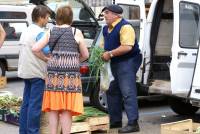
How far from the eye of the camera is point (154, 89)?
8.95 metres

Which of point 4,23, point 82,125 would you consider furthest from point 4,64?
point 82,125

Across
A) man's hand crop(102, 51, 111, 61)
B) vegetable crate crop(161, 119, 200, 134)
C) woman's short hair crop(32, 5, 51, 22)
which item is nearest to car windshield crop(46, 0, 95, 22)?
→ man's hand crop(102, 51, 111, 61)

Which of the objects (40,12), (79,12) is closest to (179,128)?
(40,12)

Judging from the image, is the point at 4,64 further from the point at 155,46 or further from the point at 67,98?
the point at 67,98

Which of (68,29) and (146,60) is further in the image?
(146,60)

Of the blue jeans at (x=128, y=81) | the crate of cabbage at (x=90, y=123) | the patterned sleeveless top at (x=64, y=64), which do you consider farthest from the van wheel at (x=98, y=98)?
the patterned sleeveless top at (x=64, y=64)

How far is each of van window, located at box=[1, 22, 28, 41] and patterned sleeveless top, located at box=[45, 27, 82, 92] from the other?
9291mm

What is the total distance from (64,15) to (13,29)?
9.52 m

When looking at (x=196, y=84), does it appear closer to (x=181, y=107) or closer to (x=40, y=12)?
(x=181, y=107)

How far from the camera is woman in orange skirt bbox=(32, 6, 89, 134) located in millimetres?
6246

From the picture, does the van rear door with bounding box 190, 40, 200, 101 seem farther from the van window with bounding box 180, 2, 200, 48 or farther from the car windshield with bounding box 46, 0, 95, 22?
the car windshield with bounding box 46, 0, 95, 22

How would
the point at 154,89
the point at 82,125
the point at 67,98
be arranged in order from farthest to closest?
the point at 154,89
the point at 82,125
the point at 67,98

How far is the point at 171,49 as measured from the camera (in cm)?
880

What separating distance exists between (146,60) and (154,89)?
21.9 inches
